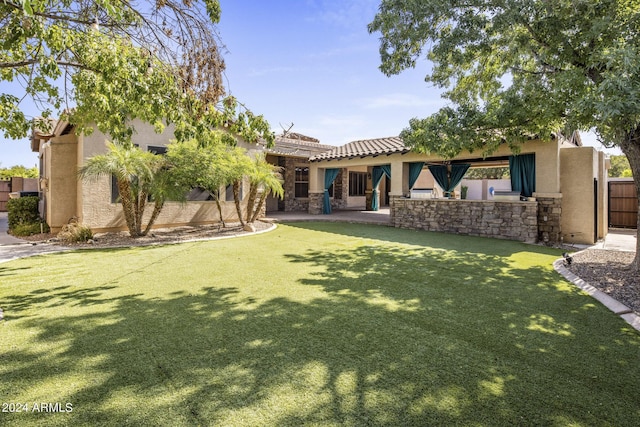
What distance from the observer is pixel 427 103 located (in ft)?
40.9

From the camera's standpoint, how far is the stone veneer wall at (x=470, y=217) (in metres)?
11.2

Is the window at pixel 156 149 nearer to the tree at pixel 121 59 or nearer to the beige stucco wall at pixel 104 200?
the beige stucco wall at pixel 104 200

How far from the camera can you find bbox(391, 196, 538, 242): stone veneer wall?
11242 millimetres

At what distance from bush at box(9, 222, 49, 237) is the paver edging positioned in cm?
1561

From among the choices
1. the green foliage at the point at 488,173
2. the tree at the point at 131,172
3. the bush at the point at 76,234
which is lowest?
the bush at the point at 76,234

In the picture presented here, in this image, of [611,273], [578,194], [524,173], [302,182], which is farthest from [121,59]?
[302,182]

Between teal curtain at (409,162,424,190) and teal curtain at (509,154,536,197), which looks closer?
teal curtain at (509,154,536,197)

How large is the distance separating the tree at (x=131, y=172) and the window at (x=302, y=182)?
11433 mm

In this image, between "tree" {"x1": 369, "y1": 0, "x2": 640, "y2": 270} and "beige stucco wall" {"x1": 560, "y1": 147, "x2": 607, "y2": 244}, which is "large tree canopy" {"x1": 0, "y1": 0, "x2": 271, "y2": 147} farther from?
"beige stucco wall" {"x1": 560, "y1": 147, "x2": 607, "y2": 244}

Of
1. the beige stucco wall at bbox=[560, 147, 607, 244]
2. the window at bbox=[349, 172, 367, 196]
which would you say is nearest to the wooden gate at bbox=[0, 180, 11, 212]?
the window at bbox=[349, 172, 367, 196]

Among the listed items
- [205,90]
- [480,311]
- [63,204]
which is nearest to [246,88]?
[205,90]

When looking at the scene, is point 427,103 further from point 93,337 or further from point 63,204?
point 63,204

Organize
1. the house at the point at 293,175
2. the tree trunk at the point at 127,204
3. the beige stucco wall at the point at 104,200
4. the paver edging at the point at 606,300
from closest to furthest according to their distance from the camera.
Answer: the paver edging at the point at 606,300, the tree trunk at the point at 127,204, the beige stucco wall at the point at 104,200, the house at the point at 293,175

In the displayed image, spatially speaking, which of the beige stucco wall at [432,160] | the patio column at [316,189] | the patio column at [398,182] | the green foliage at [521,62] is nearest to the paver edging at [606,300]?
the green foliage at [521,62]
